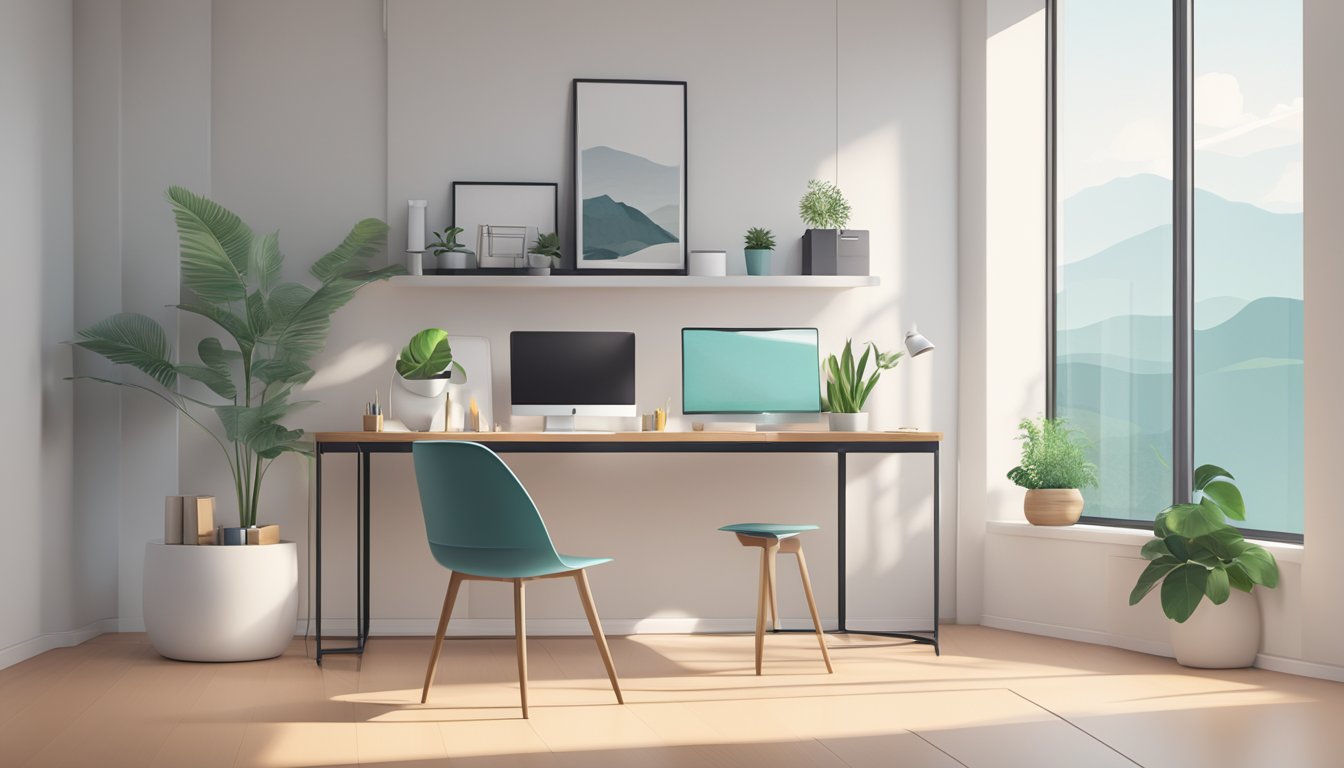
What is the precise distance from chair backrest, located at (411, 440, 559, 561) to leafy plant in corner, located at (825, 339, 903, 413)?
1856 millimetres

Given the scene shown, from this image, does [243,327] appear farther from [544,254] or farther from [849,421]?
[849,421]

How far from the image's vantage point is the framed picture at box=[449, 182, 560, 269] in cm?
502

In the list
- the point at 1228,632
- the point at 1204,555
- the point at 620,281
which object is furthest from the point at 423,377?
the point at 1228,632

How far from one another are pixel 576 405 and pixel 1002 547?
6.41ft

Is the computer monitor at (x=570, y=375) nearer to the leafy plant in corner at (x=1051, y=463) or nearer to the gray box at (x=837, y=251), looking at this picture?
the gray box at (x=837, y=251)

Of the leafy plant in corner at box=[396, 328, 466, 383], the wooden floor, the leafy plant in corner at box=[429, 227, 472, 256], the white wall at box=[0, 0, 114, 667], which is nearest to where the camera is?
the wooden floor

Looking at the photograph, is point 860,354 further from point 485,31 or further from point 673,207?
point 485,31

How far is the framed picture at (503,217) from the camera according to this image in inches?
198

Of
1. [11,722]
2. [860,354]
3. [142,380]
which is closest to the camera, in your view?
[11,722]

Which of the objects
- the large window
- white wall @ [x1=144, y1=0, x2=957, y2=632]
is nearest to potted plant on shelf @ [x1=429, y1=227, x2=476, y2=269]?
white wall @ [x1=144, y1=0, x2=957, y2=632]

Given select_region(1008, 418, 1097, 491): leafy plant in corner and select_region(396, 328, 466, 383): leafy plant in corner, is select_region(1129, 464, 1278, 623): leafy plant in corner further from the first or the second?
select_region(396, 328, 466, 383): leafy plant in corner

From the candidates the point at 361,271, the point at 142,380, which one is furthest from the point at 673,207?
the point at 142,380

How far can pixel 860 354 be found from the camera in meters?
5.25

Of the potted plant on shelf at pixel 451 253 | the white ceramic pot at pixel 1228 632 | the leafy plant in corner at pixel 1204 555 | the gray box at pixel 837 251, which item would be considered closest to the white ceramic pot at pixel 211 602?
the potted plant on shelf at pixel 451 253
